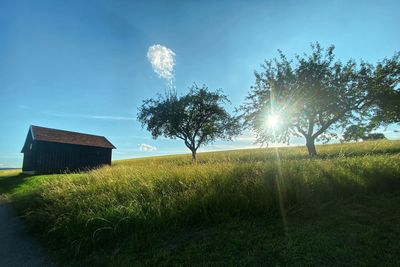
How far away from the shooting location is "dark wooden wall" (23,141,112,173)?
26.0m

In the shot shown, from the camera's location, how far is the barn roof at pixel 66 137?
27.0 metres

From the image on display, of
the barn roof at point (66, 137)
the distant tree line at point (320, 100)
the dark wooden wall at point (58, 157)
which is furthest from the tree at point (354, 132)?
the barn roof at point (66, 137)

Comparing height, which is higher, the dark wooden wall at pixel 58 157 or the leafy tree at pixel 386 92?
the leafy tree at pixel 386 92

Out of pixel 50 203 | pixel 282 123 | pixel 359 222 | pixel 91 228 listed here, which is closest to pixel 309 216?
pixel 359 222

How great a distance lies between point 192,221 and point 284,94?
708 inches

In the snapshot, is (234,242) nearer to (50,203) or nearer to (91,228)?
(91,228)

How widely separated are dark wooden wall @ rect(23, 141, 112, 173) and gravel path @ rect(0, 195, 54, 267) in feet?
65.7

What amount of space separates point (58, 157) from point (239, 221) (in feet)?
100

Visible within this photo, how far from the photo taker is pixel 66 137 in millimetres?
30453

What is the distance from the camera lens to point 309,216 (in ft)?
14.5

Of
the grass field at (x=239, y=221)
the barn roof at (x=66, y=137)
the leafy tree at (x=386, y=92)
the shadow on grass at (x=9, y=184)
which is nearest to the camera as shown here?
the grass field at (x=239, y=221)

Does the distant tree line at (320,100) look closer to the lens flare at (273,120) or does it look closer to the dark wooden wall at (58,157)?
the lens flare at (273,120)

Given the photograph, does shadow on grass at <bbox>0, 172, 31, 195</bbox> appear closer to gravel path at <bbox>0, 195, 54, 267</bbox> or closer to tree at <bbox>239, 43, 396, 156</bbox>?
gravel path at <bbox>0, 195, 54, 267</bbox>

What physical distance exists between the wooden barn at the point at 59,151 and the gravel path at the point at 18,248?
24.0 metres
